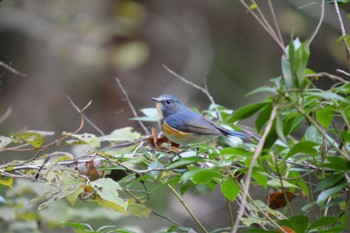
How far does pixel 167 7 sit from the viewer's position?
8773mm

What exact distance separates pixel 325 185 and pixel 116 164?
0.74 metres

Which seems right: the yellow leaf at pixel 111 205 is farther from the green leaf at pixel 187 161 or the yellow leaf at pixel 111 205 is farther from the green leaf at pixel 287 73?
the green leaf at pixel 287 73

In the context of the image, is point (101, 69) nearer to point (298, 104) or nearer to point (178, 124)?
point (178, 124)

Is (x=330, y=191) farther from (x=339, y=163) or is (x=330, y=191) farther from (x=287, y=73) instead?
(x=287, y=73)

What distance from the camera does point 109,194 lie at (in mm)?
1925

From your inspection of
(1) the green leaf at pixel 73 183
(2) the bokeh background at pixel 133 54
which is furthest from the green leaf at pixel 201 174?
(2) the bokeh background at pixel 133 54

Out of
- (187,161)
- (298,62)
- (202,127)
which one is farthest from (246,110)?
(202,127)

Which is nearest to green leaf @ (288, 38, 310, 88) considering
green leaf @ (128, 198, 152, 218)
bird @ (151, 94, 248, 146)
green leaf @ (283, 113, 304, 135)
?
green leaf @ (283, 113, 304, 135)

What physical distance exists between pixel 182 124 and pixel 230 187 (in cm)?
172

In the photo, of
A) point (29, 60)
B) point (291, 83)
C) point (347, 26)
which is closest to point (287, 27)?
point (347, 26)

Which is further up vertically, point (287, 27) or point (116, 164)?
point (116, 164)

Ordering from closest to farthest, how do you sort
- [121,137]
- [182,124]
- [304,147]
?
[304,147] → [121,137] → [182,124]

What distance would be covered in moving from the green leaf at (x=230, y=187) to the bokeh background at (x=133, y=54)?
4905 mm

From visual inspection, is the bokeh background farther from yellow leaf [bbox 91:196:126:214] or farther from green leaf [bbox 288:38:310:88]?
green leaf [bbox 288:38:310:88]
